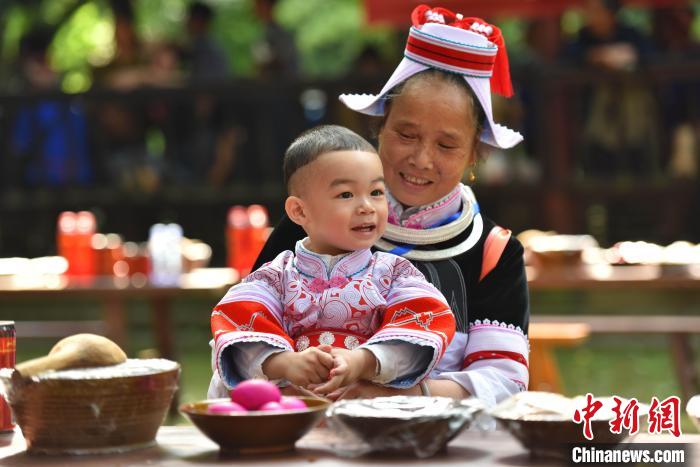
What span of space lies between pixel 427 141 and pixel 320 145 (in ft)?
1.24

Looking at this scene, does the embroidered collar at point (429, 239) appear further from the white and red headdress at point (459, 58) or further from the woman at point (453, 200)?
the white and red headdress at point (459, 58)

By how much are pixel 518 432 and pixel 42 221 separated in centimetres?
982

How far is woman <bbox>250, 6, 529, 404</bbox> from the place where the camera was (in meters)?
2.93

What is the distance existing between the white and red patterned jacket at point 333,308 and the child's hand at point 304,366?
0.14ft

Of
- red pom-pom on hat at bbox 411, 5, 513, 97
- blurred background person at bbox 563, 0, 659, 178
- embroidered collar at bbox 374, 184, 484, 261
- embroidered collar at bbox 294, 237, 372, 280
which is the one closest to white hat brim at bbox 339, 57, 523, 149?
red pom-pom on hat at bbox 411, 5, 513, 97

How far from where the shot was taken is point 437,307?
2.62 m

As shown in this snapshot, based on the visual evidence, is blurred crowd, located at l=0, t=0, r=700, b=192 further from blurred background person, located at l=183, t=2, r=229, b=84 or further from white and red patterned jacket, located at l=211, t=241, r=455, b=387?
white and red patterned jacket, located at l=211, t=241, r=455, b=387

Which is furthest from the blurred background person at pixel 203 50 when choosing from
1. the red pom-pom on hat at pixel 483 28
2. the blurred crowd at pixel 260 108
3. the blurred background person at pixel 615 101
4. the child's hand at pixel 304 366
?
the child's hand at pixel 304 366

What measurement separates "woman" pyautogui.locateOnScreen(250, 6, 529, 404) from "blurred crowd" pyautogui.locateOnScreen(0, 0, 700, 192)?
22.8ft

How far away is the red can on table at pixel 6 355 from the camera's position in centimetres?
254

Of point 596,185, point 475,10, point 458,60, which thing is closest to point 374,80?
point 475,10

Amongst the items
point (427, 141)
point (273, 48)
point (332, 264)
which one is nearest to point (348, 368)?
point (332, 264)

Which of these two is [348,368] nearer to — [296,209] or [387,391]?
[387,391]

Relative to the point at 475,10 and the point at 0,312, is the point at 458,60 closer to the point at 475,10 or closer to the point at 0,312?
the point at 475,10
